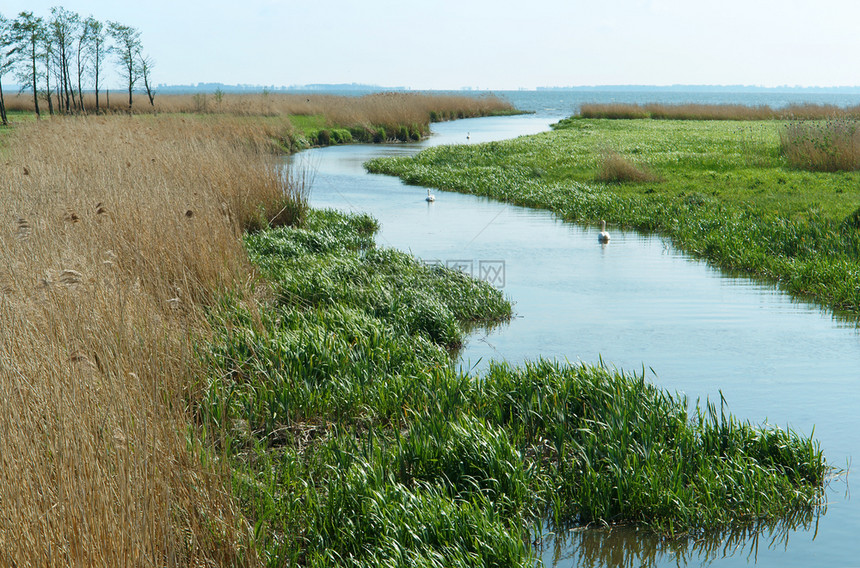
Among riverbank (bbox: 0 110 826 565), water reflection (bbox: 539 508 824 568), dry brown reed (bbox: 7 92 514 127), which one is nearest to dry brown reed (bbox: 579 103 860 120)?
dry brown reed (bbox: 7 92 514 127)

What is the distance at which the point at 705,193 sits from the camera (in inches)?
A: 725

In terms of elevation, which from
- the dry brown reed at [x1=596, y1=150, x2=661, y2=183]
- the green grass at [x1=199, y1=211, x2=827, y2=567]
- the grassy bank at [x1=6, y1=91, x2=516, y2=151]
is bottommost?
the green grass at [x1=199, y1=211, x2=827, y2=567]

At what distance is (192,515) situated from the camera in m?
3.96

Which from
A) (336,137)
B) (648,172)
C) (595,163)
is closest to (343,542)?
(648,172)

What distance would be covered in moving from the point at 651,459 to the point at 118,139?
13.5m

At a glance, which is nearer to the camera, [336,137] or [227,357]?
[227,357]

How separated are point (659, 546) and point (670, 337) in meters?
4.44

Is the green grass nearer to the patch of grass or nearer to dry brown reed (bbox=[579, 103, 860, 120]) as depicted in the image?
the patch of grass

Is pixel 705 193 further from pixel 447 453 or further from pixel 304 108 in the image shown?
pixel 304 108

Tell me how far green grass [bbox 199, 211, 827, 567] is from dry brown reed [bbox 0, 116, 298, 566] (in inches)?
13.5

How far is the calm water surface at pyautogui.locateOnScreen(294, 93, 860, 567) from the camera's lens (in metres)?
4.86

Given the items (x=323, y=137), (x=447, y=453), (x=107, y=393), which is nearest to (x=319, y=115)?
(x=323, y=137)

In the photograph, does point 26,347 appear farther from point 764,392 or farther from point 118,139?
point 118,139

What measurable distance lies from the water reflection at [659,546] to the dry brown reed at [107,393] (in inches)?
82.2
